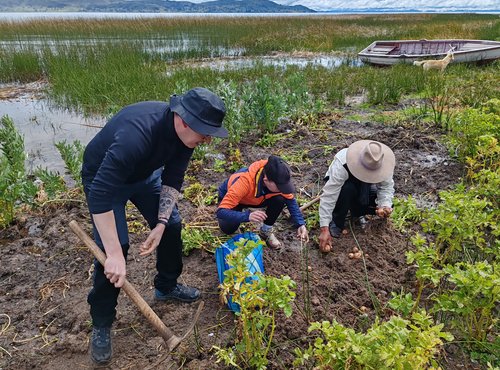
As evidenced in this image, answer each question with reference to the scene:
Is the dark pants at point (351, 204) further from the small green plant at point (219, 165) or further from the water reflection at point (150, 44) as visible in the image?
the water reflection at point (150, 44)

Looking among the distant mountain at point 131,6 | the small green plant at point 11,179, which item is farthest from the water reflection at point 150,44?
the distant mountain at point 131,6

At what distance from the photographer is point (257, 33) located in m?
18.7

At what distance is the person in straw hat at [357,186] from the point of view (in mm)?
3158

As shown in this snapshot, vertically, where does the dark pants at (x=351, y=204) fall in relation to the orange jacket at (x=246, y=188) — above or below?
below

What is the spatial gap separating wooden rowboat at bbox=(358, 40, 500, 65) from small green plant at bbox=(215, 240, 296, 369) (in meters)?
10.4

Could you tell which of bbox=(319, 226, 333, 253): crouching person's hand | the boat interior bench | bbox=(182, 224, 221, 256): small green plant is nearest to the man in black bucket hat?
bbox=(182, 224, 221, 256): small green plant

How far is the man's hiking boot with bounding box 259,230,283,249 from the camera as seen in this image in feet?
11.2

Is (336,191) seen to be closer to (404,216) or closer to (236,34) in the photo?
(404,216)

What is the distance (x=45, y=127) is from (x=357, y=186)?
624 cm

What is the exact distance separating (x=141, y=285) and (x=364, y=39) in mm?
17275

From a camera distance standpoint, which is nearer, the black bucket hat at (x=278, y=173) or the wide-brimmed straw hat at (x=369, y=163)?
the black bucket hat at (x=278, y=173)

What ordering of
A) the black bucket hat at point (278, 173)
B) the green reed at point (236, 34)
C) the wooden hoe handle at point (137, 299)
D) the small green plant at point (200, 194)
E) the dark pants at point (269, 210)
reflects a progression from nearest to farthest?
the wooden hoe handle at point (137, 299) → the black bucket hat at point (278, 173) → the dark pants at point (269, 210) → the small green plant at point (200, 194) → the green reed at point (236, 34)

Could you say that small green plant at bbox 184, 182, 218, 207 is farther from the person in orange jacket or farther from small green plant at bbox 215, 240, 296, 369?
small green plant at bbox 215, 240, 296, 369

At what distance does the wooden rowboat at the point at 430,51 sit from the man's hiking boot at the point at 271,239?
9.13 m
